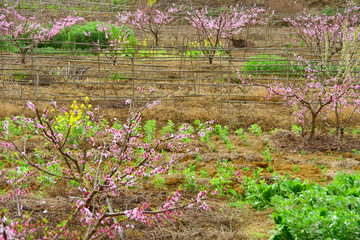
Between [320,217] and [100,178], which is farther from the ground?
[100,178]

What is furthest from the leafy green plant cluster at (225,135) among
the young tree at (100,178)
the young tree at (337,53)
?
the young tree at (337,53)

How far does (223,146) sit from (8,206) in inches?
Result: 124

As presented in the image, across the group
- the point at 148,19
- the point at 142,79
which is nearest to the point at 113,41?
the point at 148,19

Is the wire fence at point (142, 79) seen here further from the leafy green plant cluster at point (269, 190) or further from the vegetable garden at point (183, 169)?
the leafy green plant cluster at point (269, 190)

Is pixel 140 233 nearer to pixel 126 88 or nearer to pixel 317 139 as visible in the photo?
pixel 317 139

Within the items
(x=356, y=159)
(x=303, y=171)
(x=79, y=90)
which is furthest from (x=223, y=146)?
(x=79, y=90)

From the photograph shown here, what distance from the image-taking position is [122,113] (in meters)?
6.74

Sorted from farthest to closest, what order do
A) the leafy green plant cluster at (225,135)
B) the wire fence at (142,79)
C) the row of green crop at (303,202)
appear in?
the wire fence at (142,79)
the leafy green plant cluster at (225,135)
the row of green crop at (303,202)

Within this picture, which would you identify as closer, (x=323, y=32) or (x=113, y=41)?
(x=323, y=32)

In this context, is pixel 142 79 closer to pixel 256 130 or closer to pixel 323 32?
pixel 256 130

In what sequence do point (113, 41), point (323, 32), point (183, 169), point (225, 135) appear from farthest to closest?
point (113, 41)
point (323, 32)
point (225, 135)
point (183, 169)

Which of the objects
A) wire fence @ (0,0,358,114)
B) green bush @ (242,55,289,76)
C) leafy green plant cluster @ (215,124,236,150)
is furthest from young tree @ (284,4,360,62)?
leafy green plant cluster @ (215,124,236,150)

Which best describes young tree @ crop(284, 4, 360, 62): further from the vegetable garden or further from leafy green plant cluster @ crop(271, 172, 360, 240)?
leafy green plant cluster @ crop(271, 172, 360, 240)

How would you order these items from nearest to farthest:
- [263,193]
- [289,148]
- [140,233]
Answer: [140,233] < [263,193] < [289,148]
